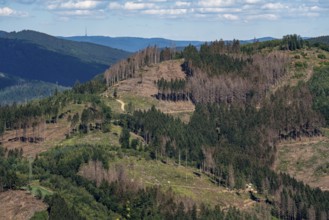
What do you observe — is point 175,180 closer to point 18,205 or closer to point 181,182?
point 181,182

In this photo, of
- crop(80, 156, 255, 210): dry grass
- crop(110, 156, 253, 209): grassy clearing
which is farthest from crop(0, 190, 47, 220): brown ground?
crop(110, 156, 253, 209): grassy clearing

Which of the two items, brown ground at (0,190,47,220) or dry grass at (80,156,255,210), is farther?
dry grass at (80,156,255,210)

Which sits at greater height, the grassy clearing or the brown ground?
the brown ground

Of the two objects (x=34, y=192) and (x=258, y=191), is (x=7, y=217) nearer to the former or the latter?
(x=34, y=192)

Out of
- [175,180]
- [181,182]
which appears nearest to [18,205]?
[175,180]

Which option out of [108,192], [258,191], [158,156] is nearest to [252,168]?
[258,191]

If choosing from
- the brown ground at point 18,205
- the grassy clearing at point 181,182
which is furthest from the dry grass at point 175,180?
the brown ground at point 18,205

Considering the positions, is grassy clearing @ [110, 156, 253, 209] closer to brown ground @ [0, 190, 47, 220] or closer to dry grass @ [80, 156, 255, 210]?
Result: dry grass @ [80, 156, 255, 210]

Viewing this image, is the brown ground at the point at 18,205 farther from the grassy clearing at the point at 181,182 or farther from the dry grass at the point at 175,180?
the grassy clearing at the point at 181,182
